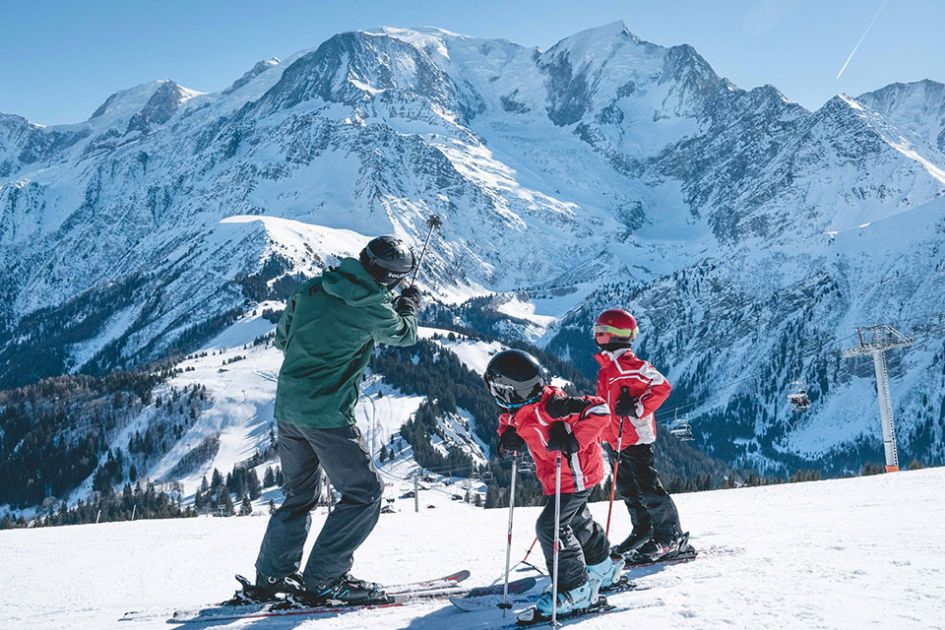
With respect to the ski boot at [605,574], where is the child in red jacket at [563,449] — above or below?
above

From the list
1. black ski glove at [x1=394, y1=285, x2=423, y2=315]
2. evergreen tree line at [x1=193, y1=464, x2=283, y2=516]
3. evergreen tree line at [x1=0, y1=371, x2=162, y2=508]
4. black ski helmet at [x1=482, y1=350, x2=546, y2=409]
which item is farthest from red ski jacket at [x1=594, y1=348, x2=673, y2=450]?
evergreen tree line at [x1=0, y1=371, x2=162, y2=508]

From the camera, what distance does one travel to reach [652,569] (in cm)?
638

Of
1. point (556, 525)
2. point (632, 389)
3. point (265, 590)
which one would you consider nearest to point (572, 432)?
point (556, 525)

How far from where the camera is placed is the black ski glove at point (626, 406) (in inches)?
255

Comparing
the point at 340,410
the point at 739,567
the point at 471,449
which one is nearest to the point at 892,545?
the point at 739,567

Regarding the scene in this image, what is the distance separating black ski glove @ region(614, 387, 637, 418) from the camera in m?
6.48

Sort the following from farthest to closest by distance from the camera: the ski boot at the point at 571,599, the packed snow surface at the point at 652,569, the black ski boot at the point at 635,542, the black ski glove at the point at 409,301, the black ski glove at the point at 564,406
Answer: the black ski boot at the point at 635,542 → the black ski glove at the point at 409,301 → the black ski glove at the point at 564,406 → the ski boot at the point at 571,599 → the packed snow surface at the point at 652,569

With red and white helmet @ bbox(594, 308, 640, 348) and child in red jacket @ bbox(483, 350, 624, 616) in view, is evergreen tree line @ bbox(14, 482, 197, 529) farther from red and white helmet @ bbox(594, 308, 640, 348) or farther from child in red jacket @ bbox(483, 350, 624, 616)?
child in red jacket @ bbox(483, 350, 624, 616)

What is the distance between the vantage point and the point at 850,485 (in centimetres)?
1232

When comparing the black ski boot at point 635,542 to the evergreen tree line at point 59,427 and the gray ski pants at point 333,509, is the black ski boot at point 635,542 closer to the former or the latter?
the gray ski pants at point 333,509

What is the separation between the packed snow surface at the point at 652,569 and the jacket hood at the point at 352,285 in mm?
2396

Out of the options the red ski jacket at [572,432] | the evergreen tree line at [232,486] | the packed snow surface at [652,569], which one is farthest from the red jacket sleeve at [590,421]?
the evergreen tree line at [232,486]

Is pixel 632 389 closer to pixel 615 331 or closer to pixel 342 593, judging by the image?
pixel 615 331

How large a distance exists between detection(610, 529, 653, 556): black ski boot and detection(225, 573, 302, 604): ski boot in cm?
306
